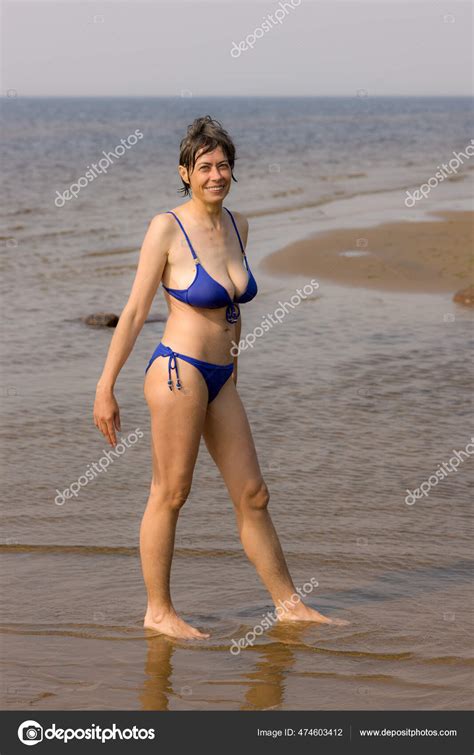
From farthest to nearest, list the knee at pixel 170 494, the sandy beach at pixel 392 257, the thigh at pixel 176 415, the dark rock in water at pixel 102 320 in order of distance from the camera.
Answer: the sandy beach at pixel 392 257 → the dark rock in water at pixel 102 320 → the knee at pixel 170 494 → the thigh at pixel 176 415

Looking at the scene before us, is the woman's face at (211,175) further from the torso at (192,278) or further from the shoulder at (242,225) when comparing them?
the shoulder at (242,225)

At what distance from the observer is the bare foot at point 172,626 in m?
4.68

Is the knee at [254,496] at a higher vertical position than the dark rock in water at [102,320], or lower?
lower

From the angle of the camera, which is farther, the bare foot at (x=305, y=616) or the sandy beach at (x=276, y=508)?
the bare foot at (x=305, y=616)

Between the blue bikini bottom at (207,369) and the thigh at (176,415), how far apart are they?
0.06 feet

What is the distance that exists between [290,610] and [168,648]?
60 centimetres

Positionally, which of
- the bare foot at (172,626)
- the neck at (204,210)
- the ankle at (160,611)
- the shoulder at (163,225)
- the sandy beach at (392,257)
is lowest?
the bare foot at (172,626)

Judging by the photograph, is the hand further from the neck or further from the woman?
the neck

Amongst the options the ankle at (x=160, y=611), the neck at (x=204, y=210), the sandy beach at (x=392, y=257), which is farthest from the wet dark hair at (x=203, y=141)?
the sandy beach at (x=392, y=257)

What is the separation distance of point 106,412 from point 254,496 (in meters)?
0.76

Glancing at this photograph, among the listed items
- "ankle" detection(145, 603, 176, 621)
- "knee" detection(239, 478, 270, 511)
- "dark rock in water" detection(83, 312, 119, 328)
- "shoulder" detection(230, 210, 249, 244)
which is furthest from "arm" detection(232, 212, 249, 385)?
"dark rock in water" detection(83, 312, 119, 328)

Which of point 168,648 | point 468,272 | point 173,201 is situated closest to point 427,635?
point 168,648

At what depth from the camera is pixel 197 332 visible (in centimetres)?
446
